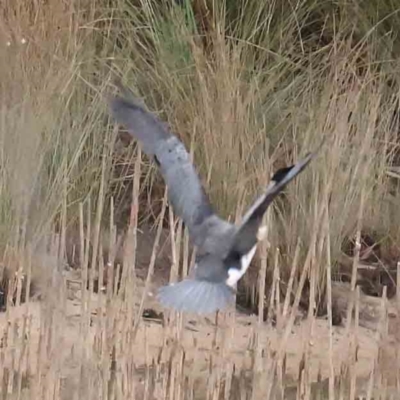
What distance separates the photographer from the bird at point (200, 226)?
122cm

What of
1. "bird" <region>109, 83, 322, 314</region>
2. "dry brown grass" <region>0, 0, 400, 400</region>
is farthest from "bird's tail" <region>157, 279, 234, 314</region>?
"dry brown grass" <region>0, 0, 400, 400</region>

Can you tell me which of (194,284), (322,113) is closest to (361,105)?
(322,113)

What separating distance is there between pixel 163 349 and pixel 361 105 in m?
1.00

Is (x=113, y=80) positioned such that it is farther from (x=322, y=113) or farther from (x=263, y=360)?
(x=263, y=360)

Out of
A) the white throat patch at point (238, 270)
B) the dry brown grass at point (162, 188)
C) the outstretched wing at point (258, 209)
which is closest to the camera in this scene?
the outstretched wing at point (258, 209)

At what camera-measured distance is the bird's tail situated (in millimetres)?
1212

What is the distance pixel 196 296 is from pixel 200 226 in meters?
0.13

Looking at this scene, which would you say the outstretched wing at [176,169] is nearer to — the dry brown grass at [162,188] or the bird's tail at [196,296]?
the bird's tail at [196,296]

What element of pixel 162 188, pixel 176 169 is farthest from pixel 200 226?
pixel 162 188

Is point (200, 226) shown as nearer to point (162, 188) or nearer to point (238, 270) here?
point (238, 270)

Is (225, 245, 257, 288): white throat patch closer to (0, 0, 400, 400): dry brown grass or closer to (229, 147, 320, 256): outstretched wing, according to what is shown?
(229, 147, 320, 256): outstretched wing

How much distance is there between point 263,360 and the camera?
182 cm

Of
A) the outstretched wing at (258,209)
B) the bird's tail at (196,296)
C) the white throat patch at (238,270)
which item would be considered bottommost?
the bird's tail at (196,296)

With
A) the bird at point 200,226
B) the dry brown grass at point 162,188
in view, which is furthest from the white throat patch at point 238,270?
the dry brown grass at point 162,188
